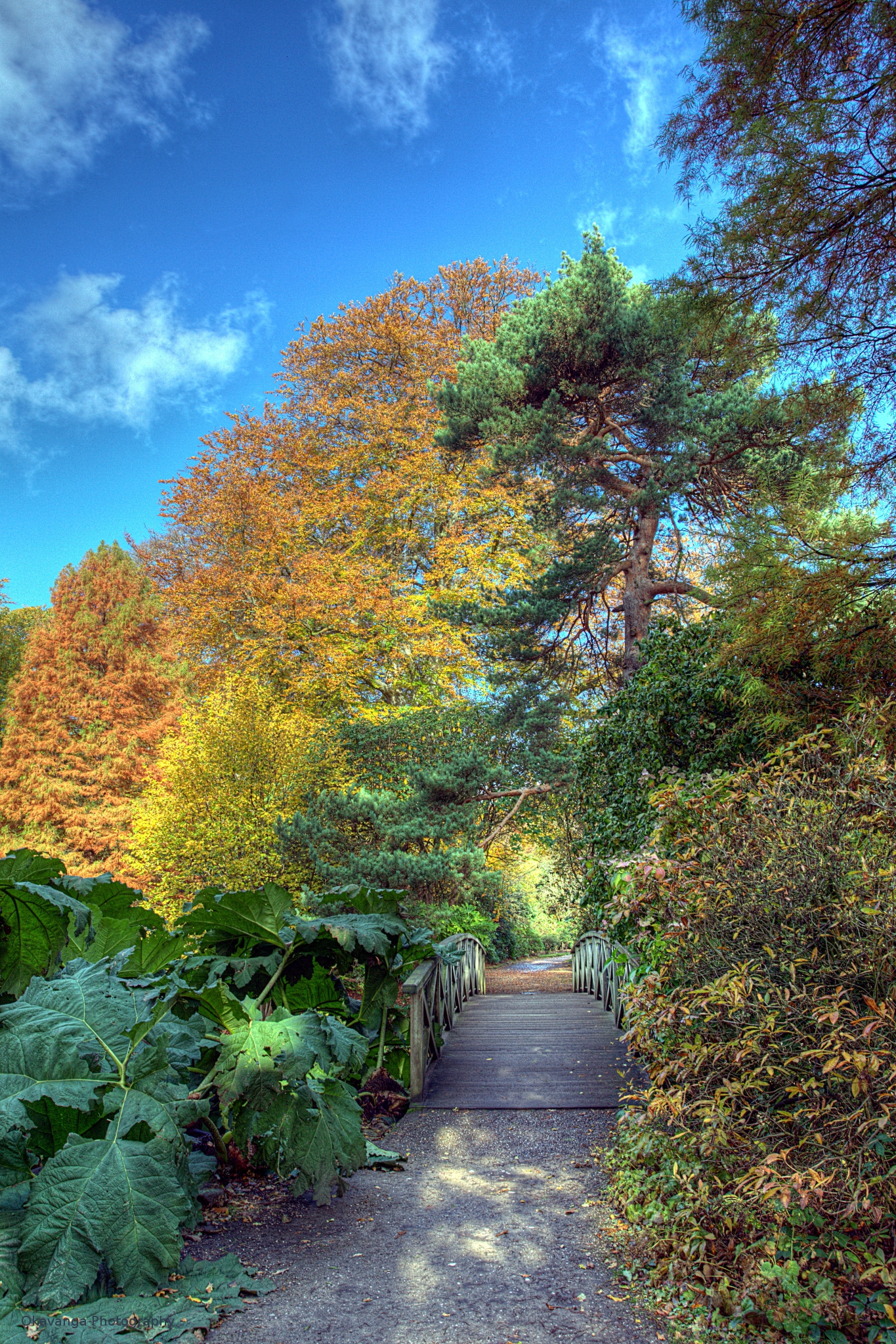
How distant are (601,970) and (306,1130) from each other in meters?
7.15

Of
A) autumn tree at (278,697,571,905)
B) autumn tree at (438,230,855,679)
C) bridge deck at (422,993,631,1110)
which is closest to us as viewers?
bridge deck at (422,993,631,1110)

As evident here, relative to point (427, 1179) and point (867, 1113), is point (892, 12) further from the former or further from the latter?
point (427, 1179)

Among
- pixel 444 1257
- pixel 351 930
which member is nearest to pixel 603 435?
pixel 351 930

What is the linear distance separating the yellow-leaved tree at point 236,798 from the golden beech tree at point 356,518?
1859 mm

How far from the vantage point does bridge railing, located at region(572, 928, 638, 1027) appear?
6.20m

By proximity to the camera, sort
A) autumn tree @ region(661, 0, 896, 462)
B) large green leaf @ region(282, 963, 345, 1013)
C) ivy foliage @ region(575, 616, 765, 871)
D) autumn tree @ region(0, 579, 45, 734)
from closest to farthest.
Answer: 1. large green leaf @ region(282, 963, 345, 1013)
2. autumn tree @ region(661, 0, 896, 462)
3. ivy foliage @ region(575, 616, 765, 871)
4. autumn tree @ region(0, 579, 45, 734)

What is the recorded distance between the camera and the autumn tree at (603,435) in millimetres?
10797

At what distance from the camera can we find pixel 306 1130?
2904 mm

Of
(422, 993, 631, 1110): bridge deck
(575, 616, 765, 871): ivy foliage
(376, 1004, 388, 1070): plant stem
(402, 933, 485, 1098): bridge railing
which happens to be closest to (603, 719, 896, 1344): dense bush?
(422, 993, 631, 1110): bridge deck

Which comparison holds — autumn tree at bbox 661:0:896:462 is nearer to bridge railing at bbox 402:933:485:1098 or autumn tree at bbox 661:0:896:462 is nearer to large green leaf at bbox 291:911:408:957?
large green leaf at bbox 291:911:408:957

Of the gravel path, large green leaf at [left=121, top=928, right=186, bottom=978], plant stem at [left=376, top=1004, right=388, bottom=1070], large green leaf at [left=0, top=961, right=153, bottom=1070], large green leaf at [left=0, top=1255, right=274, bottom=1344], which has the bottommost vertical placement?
the gravel path

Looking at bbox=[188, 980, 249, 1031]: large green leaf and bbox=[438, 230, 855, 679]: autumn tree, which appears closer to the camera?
bbox=[188, 980, 249, 1031]: large green leaf

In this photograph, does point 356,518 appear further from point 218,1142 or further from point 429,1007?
point 218,1142

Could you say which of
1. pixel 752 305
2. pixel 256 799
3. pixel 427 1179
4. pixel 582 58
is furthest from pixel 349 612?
pixel 427 1179
